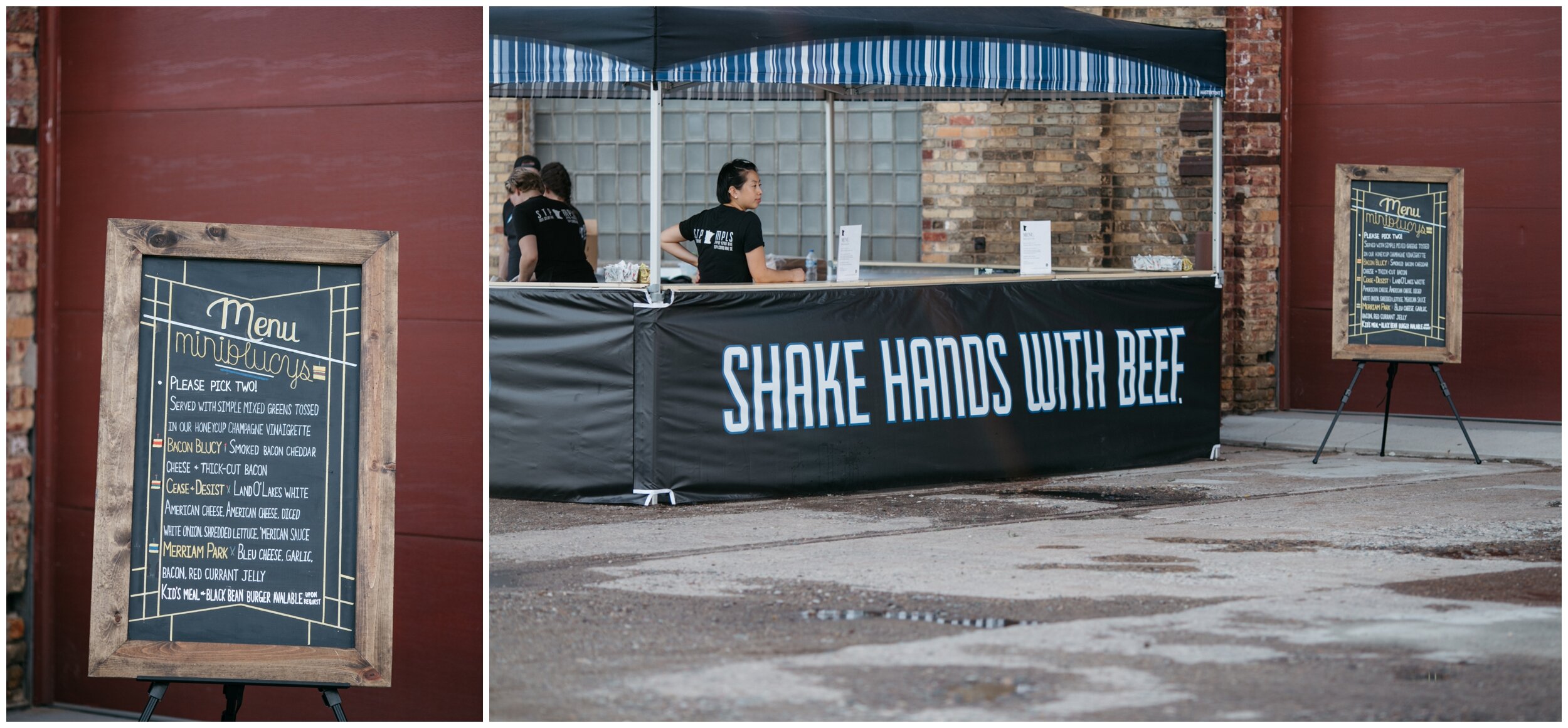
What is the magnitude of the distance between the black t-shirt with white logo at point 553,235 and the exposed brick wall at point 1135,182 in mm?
4231

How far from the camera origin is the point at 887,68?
29.4 feet

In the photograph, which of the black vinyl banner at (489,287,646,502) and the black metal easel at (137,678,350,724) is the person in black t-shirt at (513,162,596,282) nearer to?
the black vinyl banner at (489,287,646,502)

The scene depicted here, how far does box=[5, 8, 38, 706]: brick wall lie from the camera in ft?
22.2

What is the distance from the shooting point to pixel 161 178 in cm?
680

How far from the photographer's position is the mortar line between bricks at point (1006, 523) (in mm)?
7344

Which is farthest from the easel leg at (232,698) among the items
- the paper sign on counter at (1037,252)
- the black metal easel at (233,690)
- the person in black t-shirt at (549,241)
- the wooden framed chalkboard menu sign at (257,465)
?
the paper sign on counter at (1037,252)

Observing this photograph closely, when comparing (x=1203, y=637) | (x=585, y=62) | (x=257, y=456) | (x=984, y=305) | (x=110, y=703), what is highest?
(x=585, y=62)

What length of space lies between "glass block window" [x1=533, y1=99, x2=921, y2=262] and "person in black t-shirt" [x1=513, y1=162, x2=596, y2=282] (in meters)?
4.25

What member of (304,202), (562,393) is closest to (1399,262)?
(562,393)

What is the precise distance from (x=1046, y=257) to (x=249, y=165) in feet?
15.2

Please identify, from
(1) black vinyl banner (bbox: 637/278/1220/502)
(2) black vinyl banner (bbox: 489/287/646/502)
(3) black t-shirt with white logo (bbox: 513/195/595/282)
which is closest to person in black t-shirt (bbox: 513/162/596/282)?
(3) black t-shirt with white logo (bbox: 513/195/595/282)

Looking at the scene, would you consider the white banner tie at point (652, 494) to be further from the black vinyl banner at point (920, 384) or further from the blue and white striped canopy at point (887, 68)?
the blue and white striped canopy at point (887, 68)

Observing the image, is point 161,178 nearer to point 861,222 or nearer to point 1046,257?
point 1046,257

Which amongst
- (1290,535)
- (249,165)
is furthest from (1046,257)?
(249,165)
